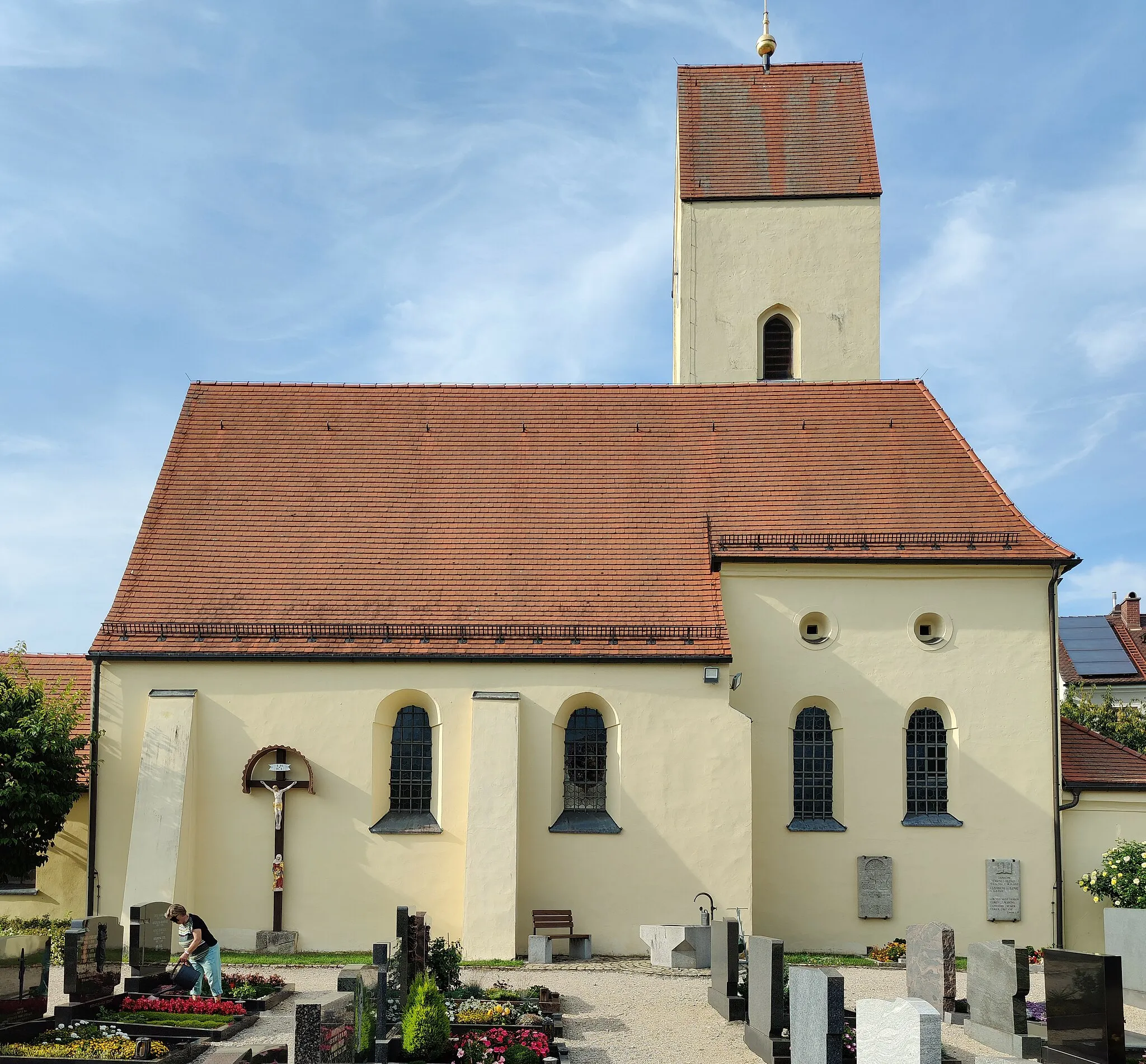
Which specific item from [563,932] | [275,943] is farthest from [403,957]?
[275,943]

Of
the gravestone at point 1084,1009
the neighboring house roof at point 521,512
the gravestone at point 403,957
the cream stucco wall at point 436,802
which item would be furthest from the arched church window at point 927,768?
the gravestone at point 403,957

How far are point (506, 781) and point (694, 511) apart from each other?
249 inches

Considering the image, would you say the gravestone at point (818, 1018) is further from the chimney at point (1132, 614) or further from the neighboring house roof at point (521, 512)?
the chimney at point (1132, 614)

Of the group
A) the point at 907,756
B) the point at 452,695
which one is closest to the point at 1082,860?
the point at 907,756

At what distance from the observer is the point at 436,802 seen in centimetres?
2028

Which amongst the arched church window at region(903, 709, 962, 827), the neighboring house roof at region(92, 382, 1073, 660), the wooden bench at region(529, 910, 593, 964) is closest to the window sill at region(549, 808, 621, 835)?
the wooden bench at region(529, 910, 593, 964)

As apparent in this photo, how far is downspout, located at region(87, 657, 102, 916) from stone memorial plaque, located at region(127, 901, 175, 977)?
154 inches

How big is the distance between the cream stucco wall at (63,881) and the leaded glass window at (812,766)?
12.4 m

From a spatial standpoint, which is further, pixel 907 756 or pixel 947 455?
pixel 947 455

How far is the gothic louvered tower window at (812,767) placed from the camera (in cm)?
2114

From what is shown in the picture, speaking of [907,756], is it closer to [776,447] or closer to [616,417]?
[776,447]

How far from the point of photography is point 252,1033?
13602mm

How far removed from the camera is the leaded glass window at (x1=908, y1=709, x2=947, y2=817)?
69.1 feet

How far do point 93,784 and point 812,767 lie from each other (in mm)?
12300
